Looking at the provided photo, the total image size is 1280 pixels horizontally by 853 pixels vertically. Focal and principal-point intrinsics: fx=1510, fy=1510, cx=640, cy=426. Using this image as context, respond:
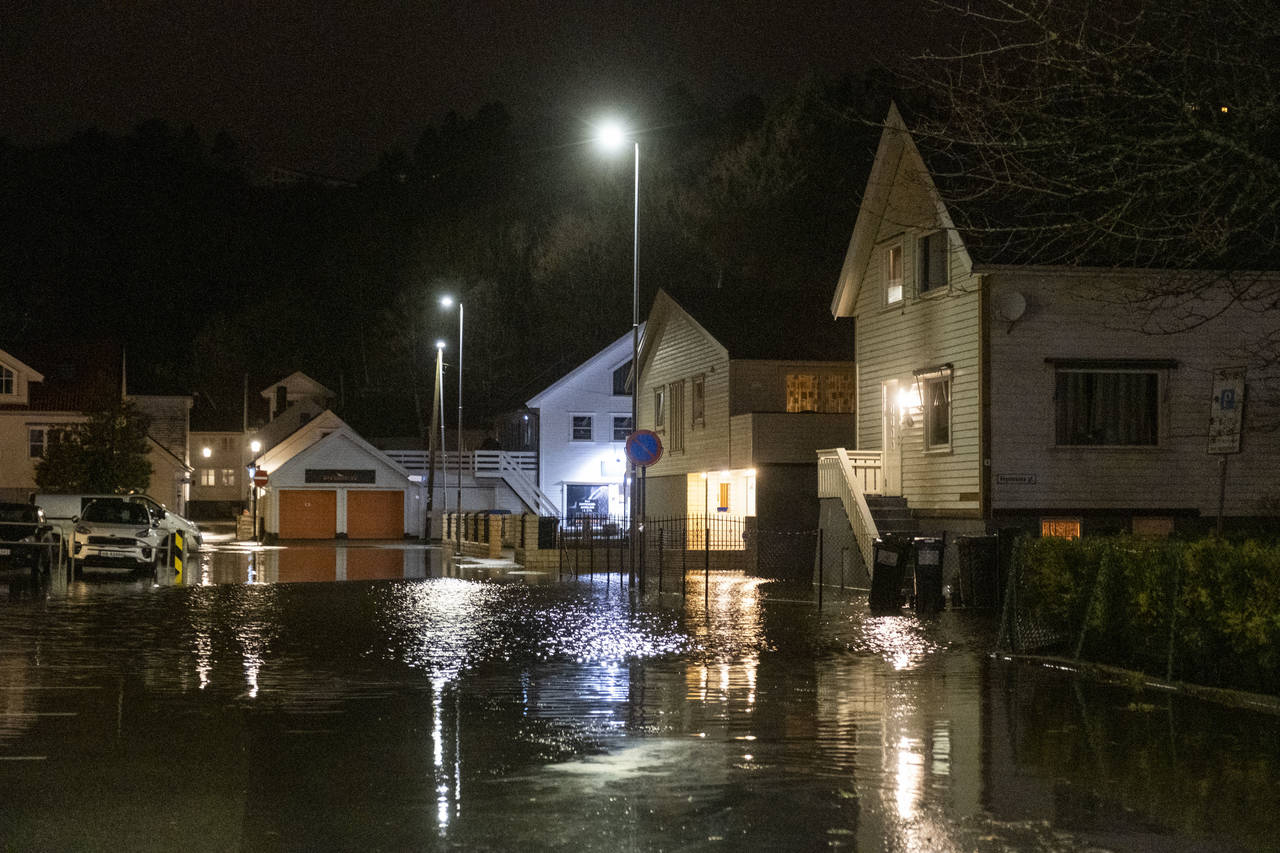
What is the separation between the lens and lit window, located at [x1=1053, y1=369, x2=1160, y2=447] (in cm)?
2767

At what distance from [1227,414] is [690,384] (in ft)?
91.8

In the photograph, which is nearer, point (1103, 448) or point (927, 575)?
point (927, 575)

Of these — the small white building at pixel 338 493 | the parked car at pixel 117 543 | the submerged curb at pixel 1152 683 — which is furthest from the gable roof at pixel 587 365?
the submerged curb at pixel 1152 683

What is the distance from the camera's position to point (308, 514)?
6938 centimetres

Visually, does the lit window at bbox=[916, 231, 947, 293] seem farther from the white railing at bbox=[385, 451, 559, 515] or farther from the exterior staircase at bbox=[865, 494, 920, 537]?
the white railing at bbox=[385, 451, 559, 515]

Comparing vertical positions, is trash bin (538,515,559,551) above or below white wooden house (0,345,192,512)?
below

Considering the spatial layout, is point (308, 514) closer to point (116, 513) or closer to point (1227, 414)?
point (116, 513)

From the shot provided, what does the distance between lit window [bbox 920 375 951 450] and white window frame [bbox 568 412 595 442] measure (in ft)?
116

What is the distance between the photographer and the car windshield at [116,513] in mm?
35344

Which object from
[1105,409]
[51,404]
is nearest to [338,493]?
[51,404]

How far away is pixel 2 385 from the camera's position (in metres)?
67.3

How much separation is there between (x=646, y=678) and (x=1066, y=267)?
15.4m

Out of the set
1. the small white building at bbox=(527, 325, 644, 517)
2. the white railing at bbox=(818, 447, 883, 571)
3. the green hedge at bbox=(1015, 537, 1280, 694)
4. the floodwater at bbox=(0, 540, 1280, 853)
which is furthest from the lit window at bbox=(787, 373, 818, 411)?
the green hedge at bbox=(1015, 537, 1280, 694)

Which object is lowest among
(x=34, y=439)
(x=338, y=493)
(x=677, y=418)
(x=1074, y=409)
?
(x=338, y=493)
